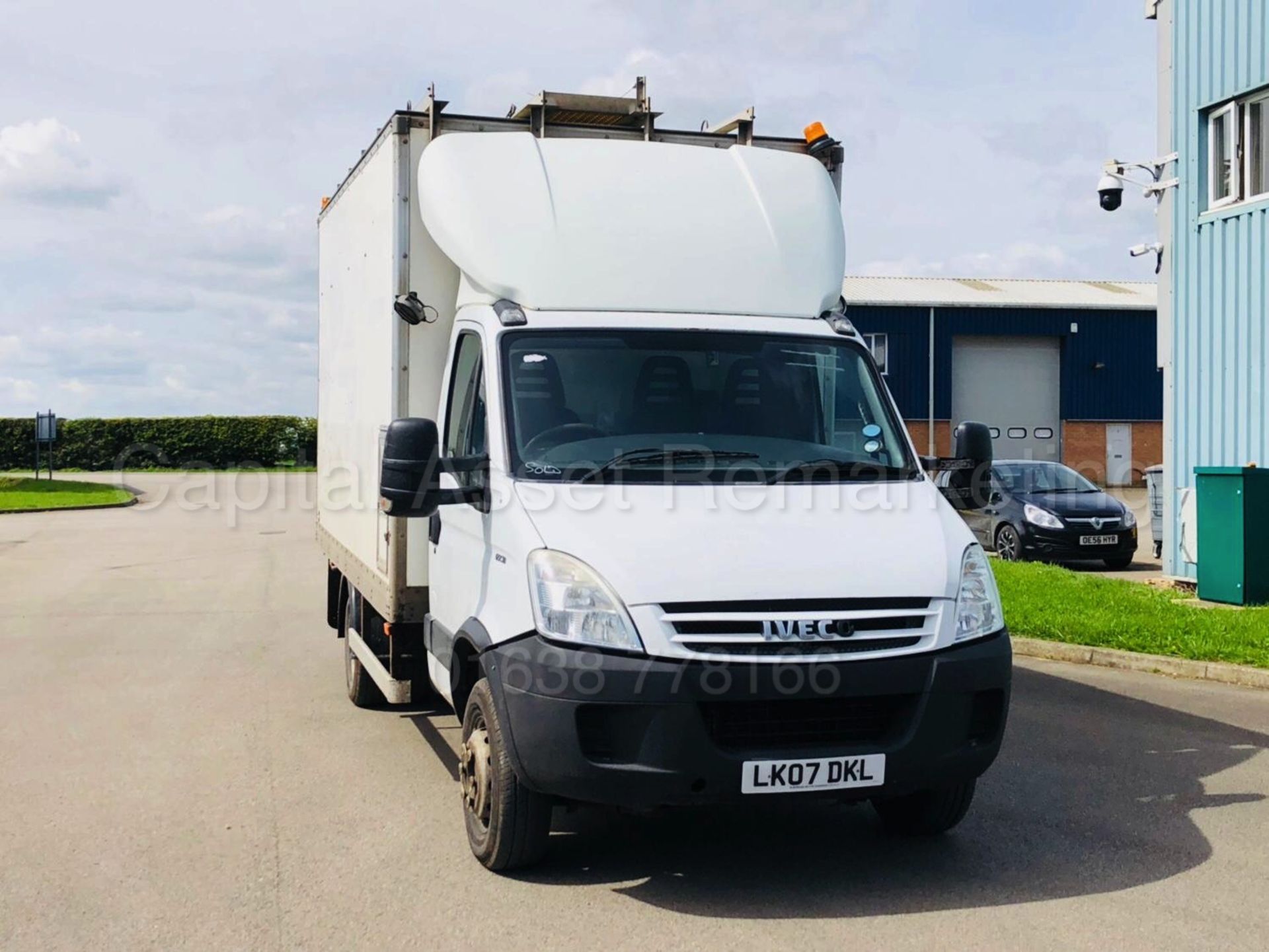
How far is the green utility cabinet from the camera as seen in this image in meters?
12.8

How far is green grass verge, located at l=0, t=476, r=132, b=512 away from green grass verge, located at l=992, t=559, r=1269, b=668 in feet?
81.6

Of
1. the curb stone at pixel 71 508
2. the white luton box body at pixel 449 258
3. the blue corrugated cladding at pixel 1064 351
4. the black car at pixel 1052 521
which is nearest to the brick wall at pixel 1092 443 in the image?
the blue corrugated cladding at pixel 1064 351

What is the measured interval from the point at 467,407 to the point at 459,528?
1.88 ft

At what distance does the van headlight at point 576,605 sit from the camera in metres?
4.67

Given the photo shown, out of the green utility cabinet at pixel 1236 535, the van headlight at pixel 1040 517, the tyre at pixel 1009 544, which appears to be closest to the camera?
the green utility cabinet at pixel 1236 535

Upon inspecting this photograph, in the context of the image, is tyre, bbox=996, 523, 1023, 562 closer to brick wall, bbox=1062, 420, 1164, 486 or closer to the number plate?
the number plate

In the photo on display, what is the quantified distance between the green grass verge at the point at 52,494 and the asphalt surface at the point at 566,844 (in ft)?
78.4

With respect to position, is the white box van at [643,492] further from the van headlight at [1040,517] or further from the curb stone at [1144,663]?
the van headlight at [1040,517]

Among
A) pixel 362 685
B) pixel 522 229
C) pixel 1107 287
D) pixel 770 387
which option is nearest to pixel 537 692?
pixel 770 387

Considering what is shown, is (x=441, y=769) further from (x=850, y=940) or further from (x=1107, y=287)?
(x=1107, y=287)

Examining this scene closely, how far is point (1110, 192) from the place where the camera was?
15828 mm

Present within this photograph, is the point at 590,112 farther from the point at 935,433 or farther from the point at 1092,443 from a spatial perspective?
the point at 1092,443

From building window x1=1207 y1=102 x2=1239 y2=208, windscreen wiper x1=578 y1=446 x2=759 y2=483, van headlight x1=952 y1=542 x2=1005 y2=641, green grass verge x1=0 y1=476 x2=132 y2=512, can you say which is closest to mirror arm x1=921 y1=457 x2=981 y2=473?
van headlight x1=952 y1=542 x2=1005 y2=641

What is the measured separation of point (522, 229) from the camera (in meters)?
6.01
